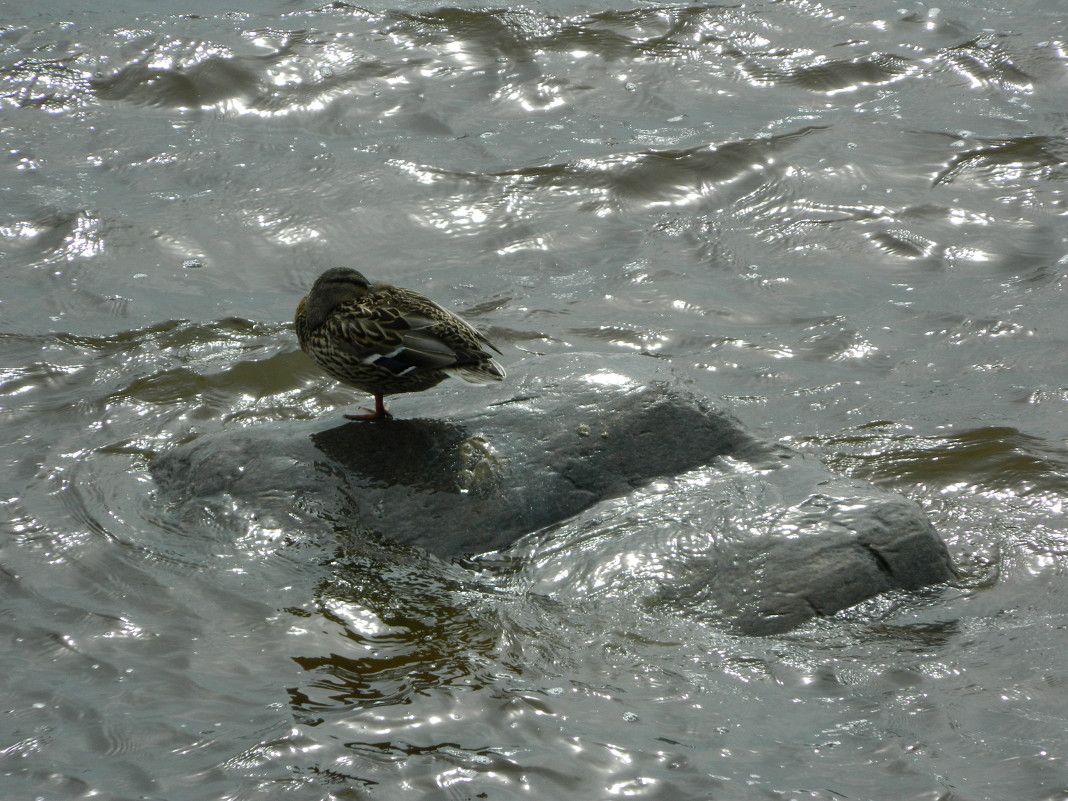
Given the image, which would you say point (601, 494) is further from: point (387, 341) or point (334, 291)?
point (334, 291)

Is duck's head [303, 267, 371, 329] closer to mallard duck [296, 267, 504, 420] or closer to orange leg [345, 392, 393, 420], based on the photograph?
mallard duck [296, 267, 504, 420]

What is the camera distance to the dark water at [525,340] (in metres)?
4.47

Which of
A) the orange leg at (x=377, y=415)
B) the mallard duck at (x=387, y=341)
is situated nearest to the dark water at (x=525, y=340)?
the orange leg at (x=377, y=415)

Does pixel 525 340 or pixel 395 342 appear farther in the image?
pixel 525 340

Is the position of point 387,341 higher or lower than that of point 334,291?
lower

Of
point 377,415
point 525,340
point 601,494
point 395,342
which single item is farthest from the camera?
point 525,340

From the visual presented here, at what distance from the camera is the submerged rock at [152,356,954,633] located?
17.2 feet

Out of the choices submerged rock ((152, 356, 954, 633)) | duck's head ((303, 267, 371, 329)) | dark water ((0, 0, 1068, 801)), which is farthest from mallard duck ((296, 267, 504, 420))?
dark water ((0, 0, 1068, 801))

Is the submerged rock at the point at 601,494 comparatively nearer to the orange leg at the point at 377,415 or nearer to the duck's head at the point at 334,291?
the orange leg at the point at 377,415

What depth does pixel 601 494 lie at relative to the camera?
19.2ft

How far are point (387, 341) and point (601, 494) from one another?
1329 millimetres

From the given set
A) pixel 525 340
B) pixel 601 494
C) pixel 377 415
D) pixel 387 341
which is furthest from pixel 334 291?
pixel 525 340

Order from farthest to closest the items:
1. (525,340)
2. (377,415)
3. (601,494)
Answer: (525,340)
(377,415)
(601,494)

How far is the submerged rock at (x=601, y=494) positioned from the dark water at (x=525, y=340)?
0.18 metres
